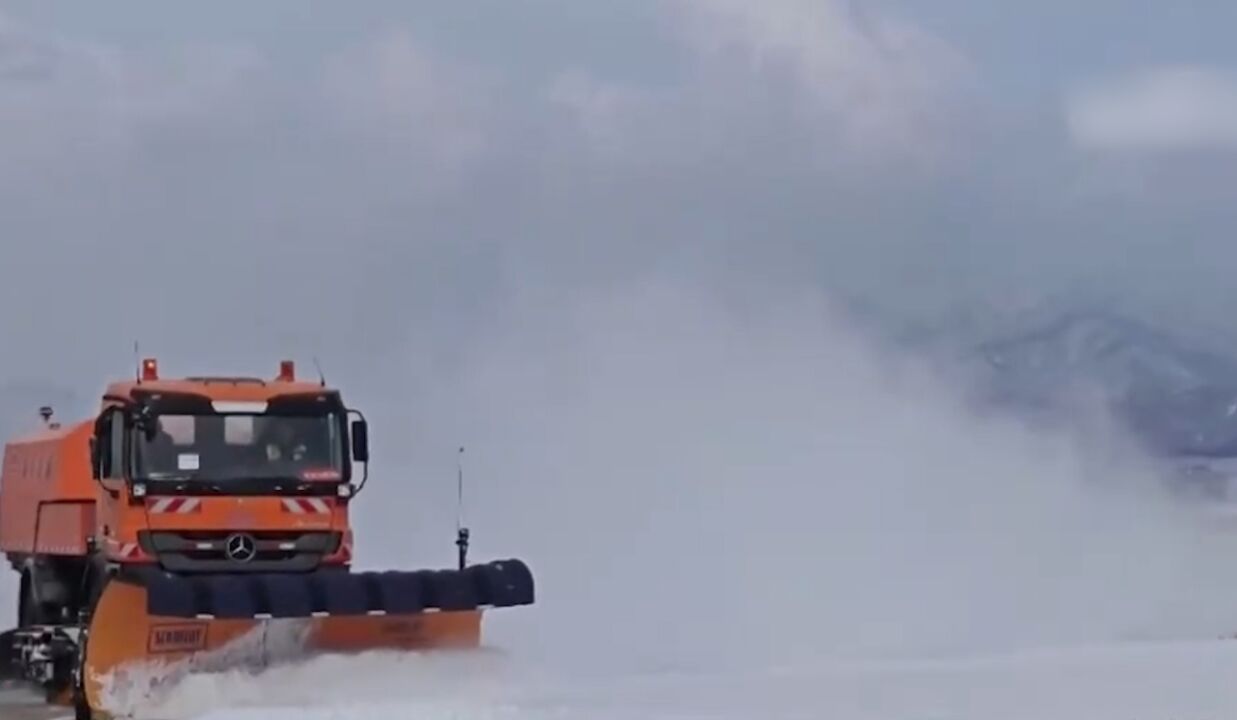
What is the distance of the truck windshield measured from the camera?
55.4 ft

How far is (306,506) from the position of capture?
56.2 ft

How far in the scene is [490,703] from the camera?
47.4ft

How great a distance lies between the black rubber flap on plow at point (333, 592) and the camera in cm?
1575

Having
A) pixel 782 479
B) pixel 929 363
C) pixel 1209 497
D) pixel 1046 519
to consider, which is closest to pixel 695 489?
pixel 782 479

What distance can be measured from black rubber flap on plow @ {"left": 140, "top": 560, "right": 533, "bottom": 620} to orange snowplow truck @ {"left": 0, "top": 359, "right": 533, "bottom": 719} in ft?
0.04

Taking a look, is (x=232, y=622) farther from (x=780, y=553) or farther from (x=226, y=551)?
(x=780, y=553)

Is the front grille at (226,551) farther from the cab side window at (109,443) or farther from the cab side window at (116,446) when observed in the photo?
the cab side window at (109,443)

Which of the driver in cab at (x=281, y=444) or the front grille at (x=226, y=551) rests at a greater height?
the driver in cab at (x=281, y=444)

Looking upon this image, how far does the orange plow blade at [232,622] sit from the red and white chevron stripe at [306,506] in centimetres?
87

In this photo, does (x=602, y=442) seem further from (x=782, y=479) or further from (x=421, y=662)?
(x=421, y=662)

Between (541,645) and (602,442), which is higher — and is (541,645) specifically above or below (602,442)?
below

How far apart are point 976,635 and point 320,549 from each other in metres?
6.86

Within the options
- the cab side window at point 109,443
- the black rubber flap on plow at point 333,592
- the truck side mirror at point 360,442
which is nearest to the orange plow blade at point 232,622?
the black rubber flap on plow at point 333,592

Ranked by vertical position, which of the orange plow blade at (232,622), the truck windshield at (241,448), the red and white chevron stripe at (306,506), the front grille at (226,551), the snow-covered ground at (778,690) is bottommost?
the snow-covered ground at (778,690)
